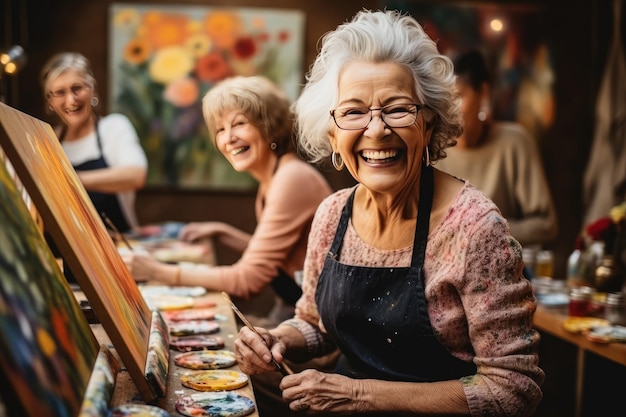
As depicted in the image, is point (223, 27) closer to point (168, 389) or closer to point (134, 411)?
point (168, 389)

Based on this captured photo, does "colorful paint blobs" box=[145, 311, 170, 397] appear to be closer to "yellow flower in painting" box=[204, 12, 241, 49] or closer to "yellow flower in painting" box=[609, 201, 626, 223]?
"yellow flower in painting" box=[609, 201, 626, 223]

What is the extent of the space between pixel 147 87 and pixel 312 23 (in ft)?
4.47

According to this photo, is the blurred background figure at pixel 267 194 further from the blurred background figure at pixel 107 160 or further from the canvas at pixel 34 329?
the canvas at pixel 34 329

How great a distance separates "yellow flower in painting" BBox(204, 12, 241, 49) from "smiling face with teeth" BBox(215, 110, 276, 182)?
9.88ft

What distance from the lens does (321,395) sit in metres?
1.48

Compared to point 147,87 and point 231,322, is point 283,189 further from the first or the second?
point 147,87

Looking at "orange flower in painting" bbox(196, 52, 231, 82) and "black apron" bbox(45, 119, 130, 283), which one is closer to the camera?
"black apron" bbox(45, 119, 130, 283)

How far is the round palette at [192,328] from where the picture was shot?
1811mm

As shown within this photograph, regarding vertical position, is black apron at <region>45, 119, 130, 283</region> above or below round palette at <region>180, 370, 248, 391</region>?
above

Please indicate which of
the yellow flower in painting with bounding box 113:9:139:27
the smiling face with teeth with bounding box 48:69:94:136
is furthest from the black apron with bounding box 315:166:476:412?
the yellow flower in painting with bounding box 113:9:139:27

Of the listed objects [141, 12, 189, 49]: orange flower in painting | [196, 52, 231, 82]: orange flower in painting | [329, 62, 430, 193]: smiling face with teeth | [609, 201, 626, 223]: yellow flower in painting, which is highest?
[141, 12, 189, 49]: orange flower in painting

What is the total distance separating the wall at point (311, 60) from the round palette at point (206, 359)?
3698mm

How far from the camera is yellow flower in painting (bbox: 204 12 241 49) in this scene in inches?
209

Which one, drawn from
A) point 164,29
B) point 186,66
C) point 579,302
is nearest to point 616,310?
point 579,302
